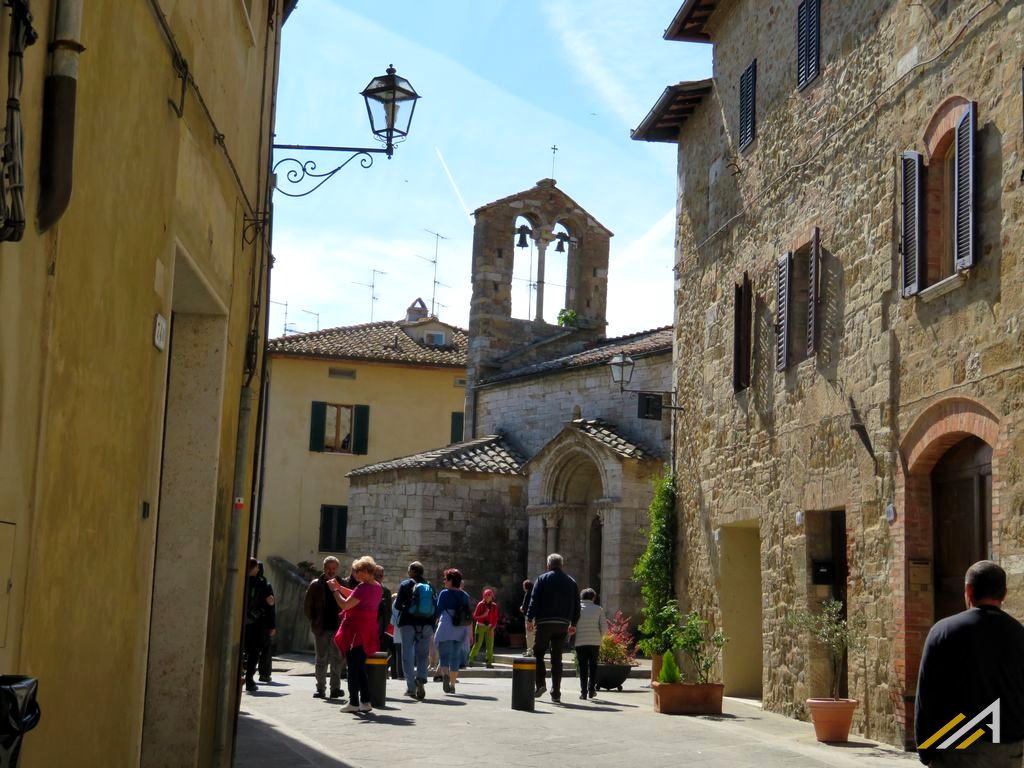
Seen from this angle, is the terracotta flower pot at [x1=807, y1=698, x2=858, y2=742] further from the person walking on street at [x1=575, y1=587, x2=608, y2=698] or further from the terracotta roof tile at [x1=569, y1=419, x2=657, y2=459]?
the terracotta roof tile at [x1=569, y1=419, x2=657, y2=459]

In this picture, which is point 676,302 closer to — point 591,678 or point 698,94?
point 698,94

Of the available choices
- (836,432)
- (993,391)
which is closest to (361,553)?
(836,432)

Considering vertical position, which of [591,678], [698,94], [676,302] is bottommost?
[591,678]

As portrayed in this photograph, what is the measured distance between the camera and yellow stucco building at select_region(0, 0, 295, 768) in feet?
15.0

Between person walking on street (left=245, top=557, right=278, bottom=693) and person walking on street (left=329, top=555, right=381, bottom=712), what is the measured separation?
6.58 feet

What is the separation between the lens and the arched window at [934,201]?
11492mm

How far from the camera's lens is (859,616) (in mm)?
13250

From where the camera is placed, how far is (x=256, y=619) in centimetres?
1694

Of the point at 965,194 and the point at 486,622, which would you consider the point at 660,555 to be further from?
the point at 965,194

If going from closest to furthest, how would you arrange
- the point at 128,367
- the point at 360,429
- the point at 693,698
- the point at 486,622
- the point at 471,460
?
the point at 128,367 < the point at 693,698 < the point at 486,622 < the point at 471,460 < the point at 360,429

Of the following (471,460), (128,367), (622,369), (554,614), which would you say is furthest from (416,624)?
(471,460)

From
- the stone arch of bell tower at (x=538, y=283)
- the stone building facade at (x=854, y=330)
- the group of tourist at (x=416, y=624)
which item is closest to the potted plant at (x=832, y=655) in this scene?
the stone building facade at (x=854, y=330)

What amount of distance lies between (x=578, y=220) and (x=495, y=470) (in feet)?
23.5

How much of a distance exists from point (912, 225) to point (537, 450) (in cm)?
2064
